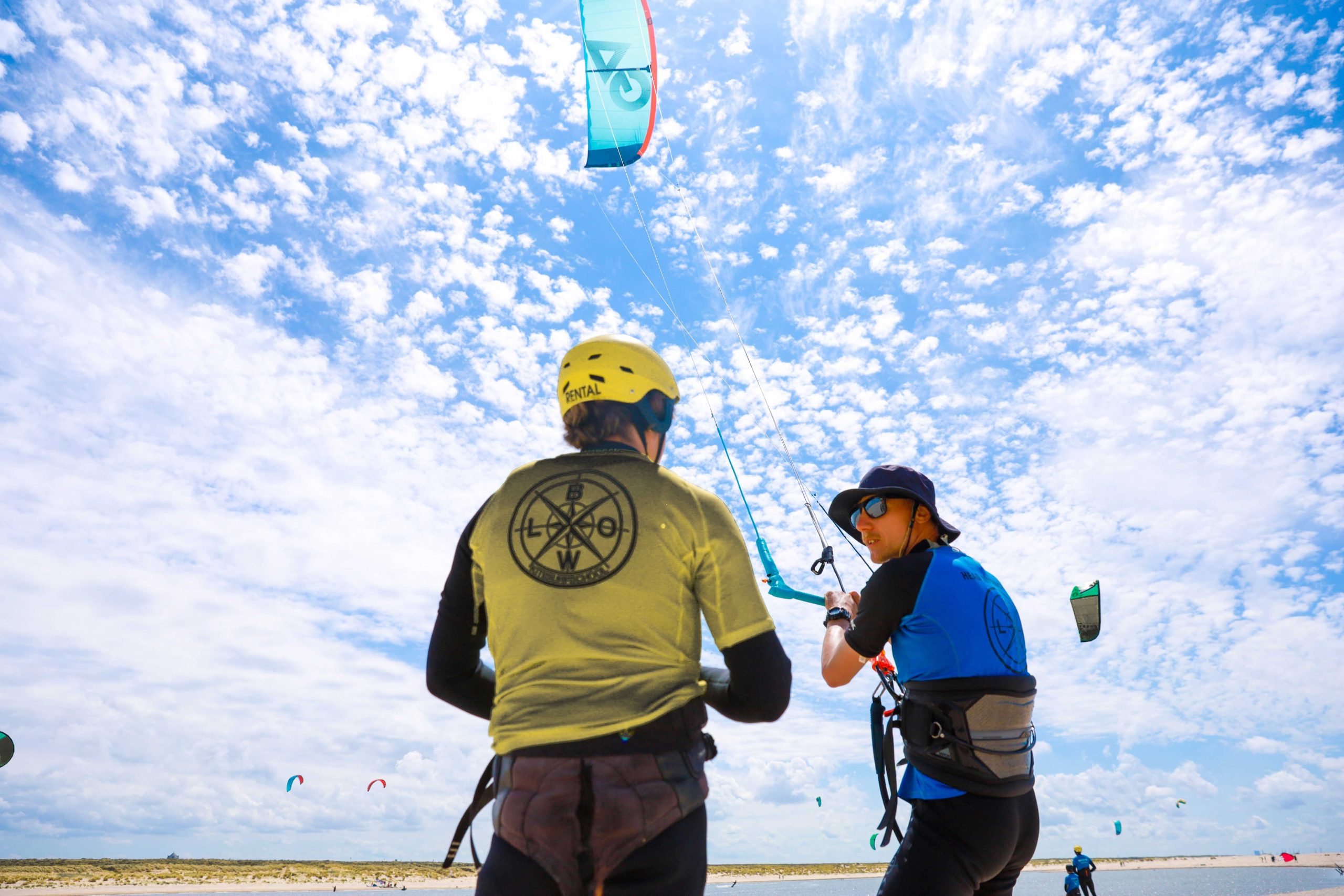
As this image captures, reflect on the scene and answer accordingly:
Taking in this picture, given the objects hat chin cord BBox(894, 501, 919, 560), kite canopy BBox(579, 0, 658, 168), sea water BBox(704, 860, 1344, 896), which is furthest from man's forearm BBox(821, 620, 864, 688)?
sea water BBox(704, 860, 1344, 896)

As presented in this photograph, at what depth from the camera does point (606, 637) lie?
7.20 ft

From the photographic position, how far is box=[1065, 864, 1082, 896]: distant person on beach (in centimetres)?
2422

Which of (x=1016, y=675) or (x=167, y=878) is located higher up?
(x=1016, y=675)

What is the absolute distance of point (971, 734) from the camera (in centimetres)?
368

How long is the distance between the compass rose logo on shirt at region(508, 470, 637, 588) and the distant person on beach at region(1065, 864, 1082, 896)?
95.4 ft

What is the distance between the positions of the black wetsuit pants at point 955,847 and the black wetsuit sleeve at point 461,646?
228 centimetres

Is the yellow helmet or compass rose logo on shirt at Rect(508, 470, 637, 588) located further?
the yellow helmet

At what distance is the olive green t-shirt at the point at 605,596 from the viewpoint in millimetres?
2164

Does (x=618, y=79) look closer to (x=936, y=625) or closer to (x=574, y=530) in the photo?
(x=936, y=625)

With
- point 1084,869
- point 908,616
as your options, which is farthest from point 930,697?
point 1084,869

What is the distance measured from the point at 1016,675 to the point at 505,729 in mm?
2908

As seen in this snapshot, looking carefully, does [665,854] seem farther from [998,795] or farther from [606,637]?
[998,795]

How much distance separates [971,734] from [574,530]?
2576mm

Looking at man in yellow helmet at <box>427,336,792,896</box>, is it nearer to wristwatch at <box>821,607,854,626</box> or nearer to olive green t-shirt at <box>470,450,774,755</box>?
olive green t-shirt at <box>470,450,774,755</box>
